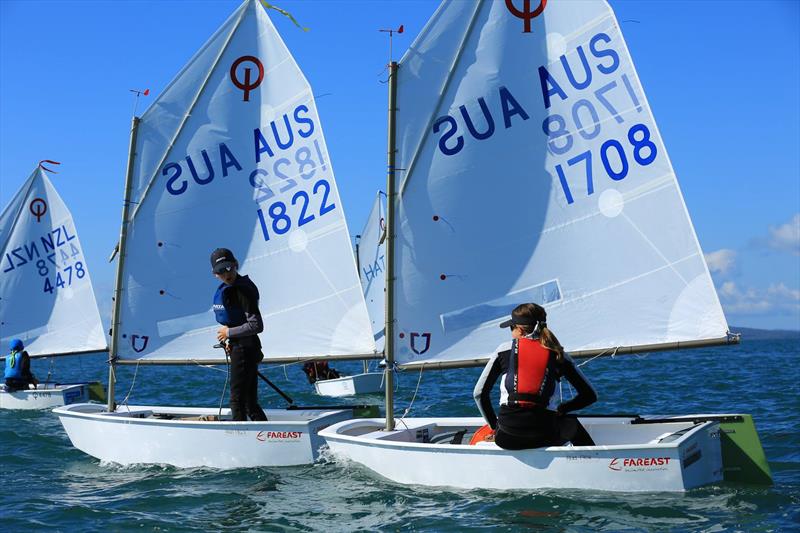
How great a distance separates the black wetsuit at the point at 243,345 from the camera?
1109 centimetres

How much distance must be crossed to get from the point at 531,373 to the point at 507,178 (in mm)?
3326

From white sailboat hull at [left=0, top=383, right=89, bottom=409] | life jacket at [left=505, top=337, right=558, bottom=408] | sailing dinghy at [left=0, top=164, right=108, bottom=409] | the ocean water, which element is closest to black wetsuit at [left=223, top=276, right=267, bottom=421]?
the ocean water

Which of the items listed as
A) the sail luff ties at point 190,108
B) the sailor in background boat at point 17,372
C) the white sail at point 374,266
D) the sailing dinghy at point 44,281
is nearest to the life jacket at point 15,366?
the sailor in background boat at point 17,372

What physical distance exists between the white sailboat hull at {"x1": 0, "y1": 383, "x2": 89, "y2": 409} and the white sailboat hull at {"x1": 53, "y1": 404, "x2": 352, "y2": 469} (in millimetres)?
8389

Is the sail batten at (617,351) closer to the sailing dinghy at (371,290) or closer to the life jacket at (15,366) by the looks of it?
the life jacket at (15,366)

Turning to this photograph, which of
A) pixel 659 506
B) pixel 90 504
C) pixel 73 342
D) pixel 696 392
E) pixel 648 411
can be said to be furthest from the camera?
pixel 73 342

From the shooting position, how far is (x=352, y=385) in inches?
1041

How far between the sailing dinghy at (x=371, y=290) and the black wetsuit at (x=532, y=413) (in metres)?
17.6

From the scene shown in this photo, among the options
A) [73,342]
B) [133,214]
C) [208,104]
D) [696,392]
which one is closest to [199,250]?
[133,214]

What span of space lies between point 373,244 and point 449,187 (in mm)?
21532

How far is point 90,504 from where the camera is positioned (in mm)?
9727

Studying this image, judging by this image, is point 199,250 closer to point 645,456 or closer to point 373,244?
point 645,456

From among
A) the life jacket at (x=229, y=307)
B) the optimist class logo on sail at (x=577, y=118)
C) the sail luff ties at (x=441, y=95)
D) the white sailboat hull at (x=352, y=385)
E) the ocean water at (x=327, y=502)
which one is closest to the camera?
the ocean water at (x=327, y=502)

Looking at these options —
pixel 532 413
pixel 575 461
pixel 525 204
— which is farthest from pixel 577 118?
pixel 575 461
